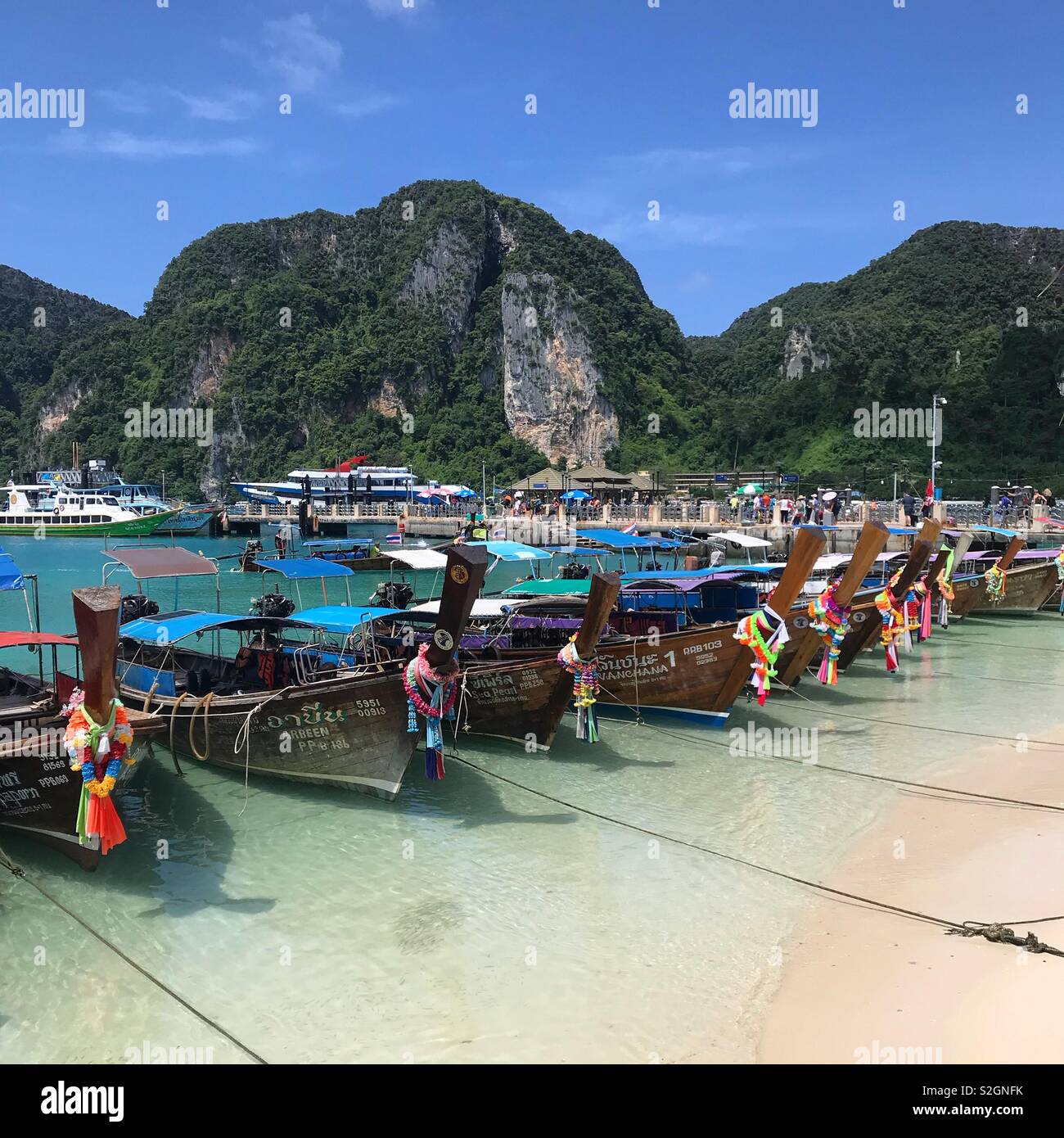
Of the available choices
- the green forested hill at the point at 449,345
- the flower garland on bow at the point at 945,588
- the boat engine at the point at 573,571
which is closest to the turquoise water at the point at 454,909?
the flower garland on bow at the point at 945,588

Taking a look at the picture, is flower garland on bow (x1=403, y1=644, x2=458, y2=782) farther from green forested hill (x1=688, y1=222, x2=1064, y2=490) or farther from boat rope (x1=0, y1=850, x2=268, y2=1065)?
green forested hill (x1=688, y1=222, x2=1064, y2=490)

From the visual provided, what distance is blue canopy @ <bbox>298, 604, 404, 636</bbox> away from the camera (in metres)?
12.3

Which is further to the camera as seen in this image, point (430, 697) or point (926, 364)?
point (926, 364)

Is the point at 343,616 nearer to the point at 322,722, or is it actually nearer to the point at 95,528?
the point at 322,722

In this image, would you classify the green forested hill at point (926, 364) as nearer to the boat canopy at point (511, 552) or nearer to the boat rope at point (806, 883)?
the boat canopy at point (511, 552)

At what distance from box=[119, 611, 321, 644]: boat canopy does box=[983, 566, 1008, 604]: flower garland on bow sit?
57.0 ft

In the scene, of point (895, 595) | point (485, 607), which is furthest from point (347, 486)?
point (895, 595)

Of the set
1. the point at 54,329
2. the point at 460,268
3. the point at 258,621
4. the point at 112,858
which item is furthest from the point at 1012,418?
the point at 54,329

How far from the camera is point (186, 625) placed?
11445 millimetres

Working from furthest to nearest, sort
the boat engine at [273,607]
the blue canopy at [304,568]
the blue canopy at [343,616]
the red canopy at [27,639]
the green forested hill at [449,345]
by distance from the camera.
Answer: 1. the green forested hill at [449,345]
2. the boat engine at [273,607]
3. the blue canopy at [304,568]
4. the blue canopy at [343,616]
5. the red canopy at [27,639]

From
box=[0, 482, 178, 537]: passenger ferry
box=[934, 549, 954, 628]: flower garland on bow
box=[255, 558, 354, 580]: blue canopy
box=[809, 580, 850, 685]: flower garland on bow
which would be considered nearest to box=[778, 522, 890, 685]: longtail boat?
box=[809, 580, 850, 685]: flower garland on bow

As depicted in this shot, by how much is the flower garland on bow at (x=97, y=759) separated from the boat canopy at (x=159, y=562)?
252 inches

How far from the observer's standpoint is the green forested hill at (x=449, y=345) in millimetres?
81000

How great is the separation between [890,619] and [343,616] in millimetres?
9176
